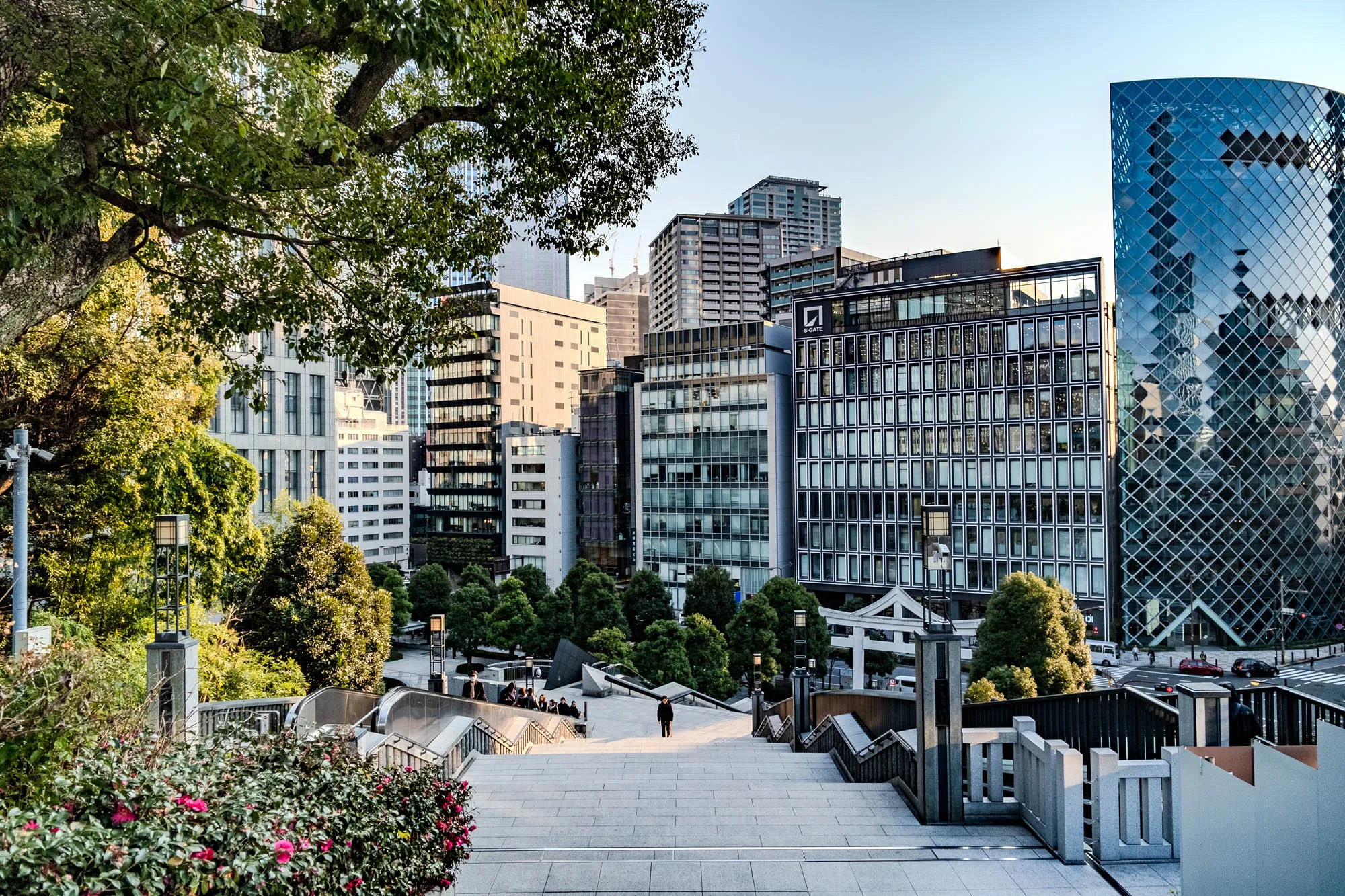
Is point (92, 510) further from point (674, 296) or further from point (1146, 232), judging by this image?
point (674, 296)

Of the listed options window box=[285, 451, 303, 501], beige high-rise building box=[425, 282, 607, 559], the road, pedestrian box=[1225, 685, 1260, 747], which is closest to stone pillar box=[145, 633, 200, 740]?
pedestrian box=[1225, 685, 1260, 747]

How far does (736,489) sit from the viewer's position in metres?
64.9

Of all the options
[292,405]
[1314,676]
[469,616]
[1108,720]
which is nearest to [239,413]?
[292,405]

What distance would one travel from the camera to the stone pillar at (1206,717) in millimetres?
7070

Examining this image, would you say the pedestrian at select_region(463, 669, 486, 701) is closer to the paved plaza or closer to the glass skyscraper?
the paved plaza

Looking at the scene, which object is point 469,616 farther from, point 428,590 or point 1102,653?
point 1102,653

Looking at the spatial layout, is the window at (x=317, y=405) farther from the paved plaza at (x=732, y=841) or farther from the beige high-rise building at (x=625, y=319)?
the beige high-rise building at (x=625, y=319)

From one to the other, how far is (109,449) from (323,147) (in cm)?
1179

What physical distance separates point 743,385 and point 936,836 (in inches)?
2282

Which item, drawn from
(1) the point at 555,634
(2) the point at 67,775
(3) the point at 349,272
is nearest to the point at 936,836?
(2) the point at 67,775

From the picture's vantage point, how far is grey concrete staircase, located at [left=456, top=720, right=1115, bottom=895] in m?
6.43

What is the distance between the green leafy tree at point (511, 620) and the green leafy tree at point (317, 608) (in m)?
27.1

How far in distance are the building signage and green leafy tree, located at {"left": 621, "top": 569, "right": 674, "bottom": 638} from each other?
22.2 metres

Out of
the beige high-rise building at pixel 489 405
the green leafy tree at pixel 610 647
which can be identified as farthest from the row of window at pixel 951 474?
the beige high-rise building at pixel 489 405
